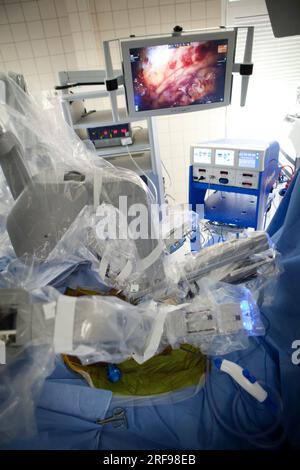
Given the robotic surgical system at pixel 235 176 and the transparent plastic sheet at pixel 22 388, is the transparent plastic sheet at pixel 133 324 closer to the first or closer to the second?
the transparent plastic sheet at pixel 22 388

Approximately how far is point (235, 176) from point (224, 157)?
0.47ft

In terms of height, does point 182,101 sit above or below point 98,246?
above

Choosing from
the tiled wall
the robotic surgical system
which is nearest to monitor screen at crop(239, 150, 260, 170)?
the robotic surgical system

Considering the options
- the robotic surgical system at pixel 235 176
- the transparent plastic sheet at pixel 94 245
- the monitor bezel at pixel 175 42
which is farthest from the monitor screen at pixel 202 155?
the transparent plastic sheet at pixel 94 245

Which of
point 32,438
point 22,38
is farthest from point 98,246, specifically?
point 22,38

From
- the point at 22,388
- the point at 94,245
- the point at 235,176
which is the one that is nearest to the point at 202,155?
the point at 235,176

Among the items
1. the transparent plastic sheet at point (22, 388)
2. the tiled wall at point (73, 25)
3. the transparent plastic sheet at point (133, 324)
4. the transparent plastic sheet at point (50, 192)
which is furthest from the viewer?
the tiled wall at point (73, 25)

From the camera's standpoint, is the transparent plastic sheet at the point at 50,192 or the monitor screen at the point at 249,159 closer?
the transparent plastic sheet at the point at 50,192

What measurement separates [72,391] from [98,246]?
47cm

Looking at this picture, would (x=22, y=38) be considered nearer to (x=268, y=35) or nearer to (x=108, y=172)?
(x=268, y=35)

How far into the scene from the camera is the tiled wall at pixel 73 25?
7.50 feet

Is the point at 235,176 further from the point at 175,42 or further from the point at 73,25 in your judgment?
the point at 73,25

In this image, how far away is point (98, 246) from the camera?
39.0 inches

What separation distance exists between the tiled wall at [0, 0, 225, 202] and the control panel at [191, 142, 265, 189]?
1.38 meters
